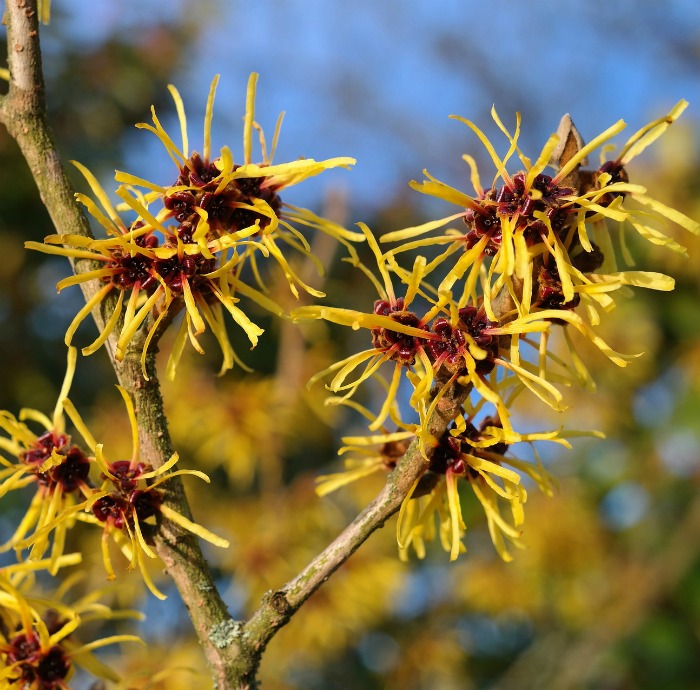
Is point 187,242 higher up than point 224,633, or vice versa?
point 187,242

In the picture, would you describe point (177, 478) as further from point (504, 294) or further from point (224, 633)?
point (504, 294)

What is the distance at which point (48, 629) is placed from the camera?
80 cm

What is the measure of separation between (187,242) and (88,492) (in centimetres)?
25

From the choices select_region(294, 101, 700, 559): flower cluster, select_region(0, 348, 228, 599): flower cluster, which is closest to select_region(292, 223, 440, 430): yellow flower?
select_region(294, 101, 700, 559): flower cluster

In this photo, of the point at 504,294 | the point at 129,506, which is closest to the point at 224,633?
the point at 129,506

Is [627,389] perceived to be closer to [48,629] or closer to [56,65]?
[56,65]

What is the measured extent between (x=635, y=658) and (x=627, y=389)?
106cm

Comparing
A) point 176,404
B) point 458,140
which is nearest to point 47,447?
point 176,404

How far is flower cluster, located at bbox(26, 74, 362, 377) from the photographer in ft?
2.27

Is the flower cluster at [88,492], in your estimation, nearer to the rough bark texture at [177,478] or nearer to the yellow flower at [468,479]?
the rough bark texture at [177,478]

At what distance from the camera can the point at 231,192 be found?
742 mm

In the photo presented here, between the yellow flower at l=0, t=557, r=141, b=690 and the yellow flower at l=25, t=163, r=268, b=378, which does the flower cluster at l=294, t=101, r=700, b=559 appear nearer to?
the yellow flower at l=25, t=163, r=268, b=378

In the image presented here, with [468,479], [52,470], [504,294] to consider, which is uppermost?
[52,470]

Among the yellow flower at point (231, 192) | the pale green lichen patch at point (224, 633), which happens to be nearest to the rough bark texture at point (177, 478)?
the pale green lichen patch at point (224, 633)
